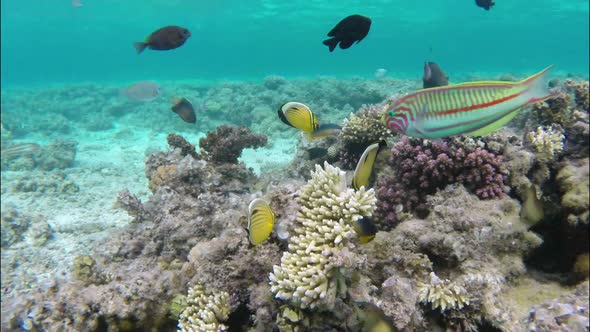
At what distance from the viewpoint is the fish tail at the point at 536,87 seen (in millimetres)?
1762

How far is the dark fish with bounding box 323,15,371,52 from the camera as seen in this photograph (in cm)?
383

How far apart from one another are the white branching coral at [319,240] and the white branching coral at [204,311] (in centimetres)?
63

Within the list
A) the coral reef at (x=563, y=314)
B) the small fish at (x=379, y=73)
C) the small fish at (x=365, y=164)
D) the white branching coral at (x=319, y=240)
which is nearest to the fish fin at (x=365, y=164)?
the small fish at (x=365, y=164)

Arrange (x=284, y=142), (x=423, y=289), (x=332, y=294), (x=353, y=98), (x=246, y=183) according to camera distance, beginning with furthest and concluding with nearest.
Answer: (x=353, y=98)
(x=284, y=142)
(x=246, y=183)
(x=423, y=289)
(x=332, y=294)

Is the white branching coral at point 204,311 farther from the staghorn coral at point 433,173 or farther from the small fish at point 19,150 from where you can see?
the small fish at point 19,150

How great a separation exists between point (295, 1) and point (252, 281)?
53796 mm

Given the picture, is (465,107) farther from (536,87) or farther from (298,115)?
(298,115)

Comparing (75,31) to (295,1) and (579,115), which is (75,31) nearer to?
(295,1)

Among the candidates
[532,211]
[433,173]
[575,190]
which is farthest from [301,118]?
[575,190]

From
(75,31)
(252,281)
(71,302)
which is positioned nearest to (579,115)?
(252,281)

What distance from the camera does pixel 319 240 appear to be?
9.23 ft

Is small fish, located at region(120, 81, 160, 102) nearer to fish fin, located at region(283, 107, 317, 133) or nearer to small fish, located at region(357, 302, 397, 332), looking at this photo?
fish fin, located at region(283, 107, 317, 133)

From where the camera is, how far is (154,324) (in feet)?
11.5

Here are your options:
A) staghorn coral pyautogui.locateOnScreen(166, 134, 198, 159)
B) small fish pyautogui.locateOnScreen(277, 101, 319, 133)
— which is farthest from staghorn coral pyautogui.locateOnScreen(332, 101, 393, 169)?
staghorn coral pyautogui.locateOnScreen(166, 134, 198, 159)
